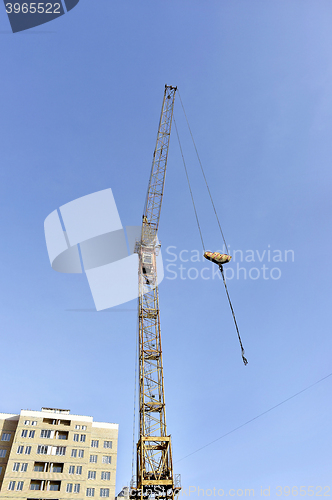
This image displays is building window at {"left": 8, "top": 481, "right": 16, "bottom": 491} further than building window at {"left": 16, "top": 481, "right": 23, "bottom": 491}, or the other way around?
building window at {"left": 16, "top": 481, "right": 23, "bottom": 491}

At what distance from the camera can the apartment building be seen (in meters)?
50.4

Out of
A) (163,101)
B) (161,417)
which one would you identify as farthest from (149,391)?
(163,101)

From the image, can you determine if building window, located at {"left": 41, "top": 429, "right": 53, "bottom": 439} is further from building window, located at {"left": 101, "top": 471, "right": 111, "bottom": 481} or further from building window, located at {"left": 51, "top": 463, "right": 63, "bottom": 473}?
building window, located at {"left": 101, "top": 471, "right": 111, "bottom": 481}

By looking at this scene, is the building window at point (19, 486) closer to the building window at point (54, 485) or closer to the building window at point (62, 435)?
the building window at point (54, 485)

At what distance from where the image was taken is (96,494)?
52750mm

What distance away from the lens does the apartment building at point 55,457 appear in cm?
5041

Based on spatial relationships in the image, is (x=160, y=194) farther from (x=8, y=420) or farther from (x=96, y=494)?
(x=96, y=494)

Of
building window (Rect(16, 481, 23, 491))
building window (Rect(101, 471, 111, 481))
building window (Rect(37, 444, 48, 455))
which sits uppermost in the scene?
building window (Rect(37, 444, 48, 455))

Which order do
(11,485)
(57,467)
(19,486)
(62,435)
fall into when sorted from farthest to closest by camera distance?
(62,435), (57,467), (19,486), (11,485)

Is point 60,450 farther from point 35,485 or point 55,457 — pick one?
point 35,485

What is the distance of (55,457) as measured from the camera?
2103 inches

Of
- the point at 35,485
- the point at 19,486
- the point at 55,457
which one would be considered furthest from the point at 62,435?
the point at 19,486

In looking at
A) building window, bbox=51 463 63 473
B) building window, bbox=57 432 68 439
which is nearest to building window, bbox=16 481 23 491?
building window, bbox=51 463 63 473

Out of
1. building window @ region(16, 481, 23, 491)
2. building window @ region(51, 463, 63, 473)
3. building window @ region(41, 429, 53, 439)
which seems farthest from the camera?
building window @ region(41, 429, 53, 439)
